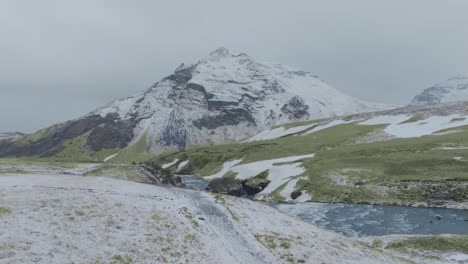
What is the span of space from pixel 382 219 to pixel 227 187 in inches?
1600

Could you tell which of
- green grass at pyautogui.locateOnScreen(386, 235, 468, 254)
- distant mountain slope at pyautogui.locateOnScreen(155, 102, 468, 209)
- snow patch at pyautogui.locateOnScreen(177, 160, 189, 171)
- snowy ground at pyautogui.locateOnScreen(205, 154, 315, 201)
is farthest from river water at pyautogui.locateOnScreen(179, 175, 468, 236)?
snow patch at pyautogui.locateOnScreen(177, 160, 189, 171)

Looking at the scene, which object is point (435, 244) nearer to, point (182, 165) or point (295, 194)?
point (295, 194)

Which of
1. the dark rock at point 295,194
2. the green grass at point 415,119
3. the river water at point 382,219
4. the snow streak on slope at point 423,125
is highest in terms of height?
the green grass at point 415,119

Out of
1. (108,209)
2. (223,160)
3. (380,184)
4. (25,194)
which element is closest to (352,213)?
(380,184)

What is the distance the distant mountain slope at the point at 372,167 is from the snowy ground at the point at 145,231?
131ft

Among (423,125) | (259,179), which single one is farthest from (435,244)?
(423,125)

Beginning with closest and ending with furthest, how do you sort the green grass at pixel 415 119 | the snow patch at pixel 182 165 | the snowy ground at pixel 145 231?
the snowy ground at pixel 145 231
the green grass at pixel 415 119
the snow patch at pixel 182 165

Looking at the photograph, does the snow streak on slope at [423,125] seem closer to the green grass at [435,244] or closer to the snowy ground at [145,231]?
the green grass at [435,244]

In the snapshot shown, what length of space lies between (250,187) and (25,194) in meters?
64.9

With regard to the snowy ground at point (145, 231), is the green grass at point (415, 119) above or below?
above

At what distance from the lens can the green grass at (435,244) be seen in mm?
35812

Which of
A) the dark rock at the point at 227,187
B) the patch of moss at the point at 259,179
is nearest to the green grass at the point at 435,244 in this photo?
the dark rock at the point at 227,187

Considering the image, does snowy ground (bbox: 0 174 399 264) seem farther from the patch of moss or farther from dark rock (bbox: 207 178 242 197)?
the patch of moss

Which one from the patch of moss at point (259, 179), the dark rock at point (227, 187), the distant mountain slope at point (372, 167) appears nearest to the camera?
the distant mountain slope at point (372, 167)
